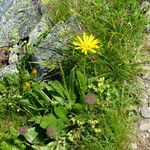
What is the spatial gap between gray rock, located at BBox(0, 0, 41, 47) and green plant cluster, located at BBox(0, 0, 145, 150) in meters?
0.72

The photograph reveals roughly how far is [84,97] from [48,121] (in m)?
0.40

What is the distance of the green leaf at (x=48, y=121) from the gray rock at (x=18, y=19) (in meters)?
1.56

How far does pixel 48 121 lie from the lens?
4.17 meters

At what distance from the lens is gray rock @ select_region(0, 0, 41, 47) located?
18.0 feet

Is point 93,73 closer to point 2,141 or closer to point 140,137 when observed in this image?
point 140,137

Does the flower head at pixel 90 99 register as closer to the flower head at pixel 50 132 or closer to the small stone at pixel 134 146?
the flower head at pixel 50 132

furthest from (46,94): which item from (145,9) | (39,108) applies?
(145,9)

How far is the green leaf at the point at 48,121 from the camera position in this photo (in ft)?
13.6

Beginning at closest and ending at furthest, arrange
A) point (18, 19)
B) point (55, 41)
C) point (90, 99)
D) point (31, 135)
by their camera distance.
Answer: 1. point (90, 99)
2. point (31, 135)
3. point (55, 41)
4. point (18, 19)

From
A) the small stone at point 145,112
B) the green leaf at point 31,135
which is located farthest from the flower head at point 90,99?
the green leaf at point 31,135

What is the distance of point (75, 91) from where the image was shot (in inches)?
170

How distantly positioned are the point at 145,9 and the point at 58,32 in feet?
3.29

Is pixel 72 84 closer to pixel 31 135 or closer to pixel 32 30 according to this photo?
pixel 31 135

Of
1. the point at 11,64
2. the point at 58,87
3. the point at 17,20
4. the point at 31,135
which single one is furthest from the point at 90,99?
the point at 17,20
